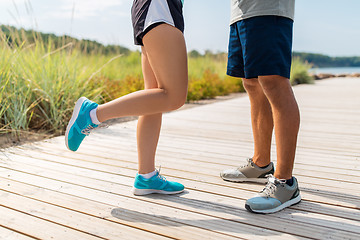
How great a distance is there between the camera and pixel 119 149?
2600 mm

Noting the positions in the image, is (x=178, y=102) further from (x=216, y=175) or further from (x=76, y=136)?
(x=216, y=175)

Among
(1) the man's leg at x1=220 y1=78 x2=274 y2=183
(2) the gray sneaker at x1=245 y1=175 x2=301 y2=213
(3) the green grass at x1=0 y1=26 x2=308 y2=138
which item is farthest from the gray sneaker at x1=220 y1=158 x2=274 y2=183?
(3) the green grass at x1=0 y1=26 x2=308 y2=138

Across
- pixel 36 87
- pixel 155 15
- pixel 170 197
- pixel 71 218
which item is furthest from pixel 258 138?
pixel 36 87

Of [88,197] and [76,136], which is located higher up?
[76,136]

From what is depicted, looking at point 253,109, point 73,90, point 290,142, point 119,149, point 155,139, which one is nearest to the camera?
point 290,142

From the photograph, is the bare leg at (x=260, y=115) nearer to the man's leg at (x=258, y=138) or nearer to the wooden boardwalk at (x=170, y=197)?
the man's leg at (x=258, y=138)

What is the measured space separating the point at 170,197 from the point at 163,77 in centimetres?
59

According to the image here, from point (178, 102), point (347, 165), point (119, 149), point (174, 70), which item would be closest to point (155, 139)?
point (178, 102)

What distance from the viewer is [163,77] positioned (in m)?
1.45

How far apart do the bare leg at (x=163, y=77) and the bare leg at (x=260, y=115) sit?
467 millimetres

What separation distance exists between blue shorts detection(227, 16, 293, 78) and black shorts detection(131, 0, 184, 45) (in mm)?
293

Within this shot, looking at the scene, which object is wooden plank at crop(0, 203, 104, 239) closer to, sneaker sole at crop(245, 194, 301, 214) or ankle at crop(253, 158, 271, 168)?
sneaker sole at crop(245, 194, 301, 214)

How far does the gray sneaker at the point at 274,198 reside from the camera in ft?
4.90

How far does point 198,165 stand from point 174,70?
0.93 meters
